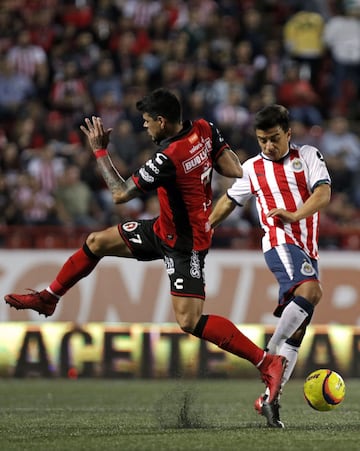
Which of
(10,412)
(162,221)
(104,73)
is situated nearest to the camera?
(162,221)

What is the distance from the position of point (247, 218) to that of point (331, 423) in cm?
751

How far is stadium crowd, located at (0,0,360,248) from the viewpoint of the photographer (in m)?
14.9

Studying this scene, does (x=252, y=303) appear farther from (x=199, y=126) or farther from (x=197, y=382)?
(x=199, y=126)

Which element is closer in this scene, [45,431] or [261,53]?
[45,431]

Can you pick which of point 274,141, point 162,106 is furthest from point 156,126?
point 274,141

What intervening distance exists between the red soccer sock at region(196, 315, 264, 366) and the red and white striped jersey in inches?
33.3

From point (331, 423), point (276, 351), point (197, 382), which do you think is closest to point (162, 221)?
point (276, 351)

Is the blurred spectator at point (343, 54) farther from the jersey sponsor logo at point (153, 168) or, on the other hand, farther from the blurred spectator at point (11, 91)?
the jersey sponsor logo at point (153, 168)

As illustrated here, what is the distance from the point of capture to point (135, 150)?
15.6 metres

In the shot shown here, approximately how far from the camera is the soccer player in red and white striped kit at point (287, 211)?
8.01 metres

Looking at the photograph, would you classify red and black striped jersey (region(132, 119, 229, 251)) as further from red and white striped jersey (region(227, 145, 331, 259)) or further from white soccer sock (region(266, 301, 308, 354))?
white soccer sock (region(266, 301, 308, 354))

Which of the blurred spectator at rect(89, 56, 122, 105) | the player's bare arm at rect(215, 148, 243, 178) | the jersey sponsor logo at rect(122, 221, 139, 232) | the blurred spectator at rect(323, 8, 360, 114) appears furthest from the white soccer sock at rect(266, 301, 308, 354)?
the blurred spectator at rect(323, 8, 360, 114)

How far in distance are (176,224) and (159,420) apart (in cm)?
136

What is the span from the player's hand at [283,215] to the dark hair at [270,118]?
0.62 meters
